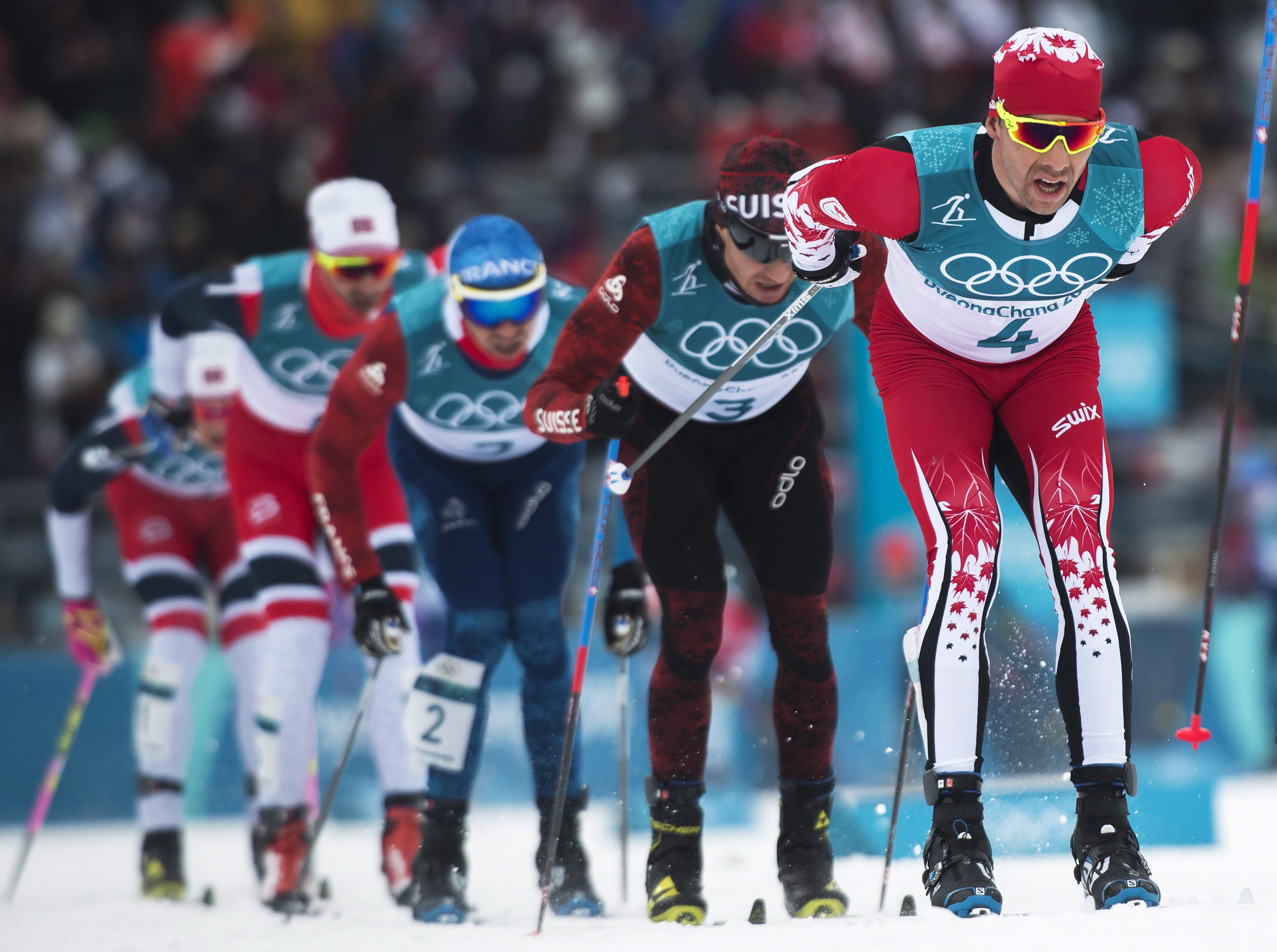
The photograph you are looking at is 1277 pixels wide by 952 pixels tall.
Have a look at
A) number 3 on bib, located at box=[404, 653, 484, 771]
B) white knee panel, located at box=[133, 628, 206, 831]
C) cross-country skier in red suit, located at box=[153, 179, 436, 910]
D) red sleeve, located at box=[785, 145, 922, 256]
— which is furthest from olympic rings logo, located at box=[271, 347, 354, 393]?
red sleeve, located at box=[785, 145, 922, 256]

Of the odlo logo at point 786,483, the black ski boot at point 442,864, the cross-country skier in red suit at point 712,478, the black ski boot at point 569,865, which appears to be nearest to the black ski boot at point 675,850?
the cross-country skier in red suit at point 712,478

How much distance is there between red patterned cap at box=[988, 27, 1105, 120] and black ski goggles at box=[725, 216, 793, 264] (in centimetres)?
89

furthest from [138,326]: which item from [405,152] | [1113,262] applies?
[1113,262]

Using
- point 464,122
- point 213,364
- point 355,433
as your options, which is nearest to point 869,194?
point 355,433

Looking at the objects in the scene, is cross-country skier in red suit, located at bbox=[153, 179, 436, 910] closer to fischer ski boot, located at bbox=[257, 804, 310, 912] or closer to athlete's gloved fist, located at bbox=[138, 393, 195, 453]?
fischer ski boot, located at bbox=[257, 804, 310, 912]

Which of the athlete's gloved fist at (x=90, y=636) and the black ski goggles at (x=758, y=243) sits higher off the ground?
the black ski goggles at (x=758, y=243)

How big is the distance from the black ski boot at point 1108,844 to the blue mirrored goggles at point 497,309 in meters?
2.44

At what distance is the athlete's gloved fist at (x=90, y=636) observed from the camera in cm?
785

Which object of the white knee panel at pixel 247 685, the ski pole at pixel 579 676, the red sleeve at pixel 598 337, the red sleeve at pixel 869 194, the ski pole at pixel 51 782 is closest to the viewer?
the red sleeve at pixel 869 194

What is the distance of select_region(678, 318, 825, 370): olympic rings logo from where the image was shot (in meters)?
4.79

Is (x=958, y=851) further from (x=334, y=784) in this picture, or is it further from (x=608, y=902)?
(x=334, y=784)

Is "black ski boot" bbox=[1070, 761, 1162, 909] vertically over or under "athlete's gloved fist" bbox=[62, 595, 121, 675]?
under

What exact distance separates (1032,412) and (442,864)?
2.52m

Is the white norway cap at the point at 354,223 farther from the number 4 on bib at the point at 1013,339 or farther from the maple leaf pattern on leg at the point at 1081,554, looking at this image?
the maple leaf pattern on leg at the point at 1081,554
